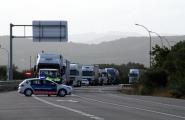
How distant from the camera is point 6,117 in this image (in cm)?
2553

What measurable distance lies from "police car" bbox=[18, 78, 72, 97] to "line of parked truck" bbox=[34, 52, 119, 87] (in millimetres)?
7006

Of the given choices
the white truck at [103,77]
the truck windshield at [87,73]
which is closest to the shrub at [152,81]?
the truck windshield at [87,73]

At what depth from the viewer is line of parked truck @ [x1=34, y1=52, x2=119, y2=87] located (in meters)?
59.0

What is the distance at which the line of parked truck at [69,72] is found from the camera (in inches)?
2322

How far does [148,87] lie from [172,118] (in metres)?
39.8

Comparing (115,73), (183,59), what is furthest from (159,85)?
(115,73)

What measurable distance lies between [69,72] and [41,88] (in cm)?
2881

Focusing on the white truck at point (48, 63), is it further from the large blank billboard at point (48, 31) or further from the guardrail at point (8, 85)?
the large blank billboard at point (48, 31)

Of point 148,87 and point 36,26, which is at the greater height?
point 36,26

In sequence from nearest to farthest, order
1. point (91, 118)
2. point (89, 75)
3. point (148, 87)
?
point (91, 118)
point (148, 87)
point (89, 75)

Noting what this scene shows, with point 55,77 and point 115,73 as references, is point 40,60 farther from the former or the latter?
point 115,73

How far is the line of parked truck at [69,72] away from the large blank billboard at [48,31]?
2736 millimetres

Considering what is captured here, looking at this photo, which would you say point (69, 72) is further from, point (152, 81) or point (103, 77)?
point (103, 77)

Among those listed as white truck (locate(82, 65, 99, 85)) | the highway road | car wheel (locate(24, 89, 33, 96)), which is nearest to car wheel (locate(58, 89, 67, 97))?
car wheel (locate(24, 89, 33, 96))
